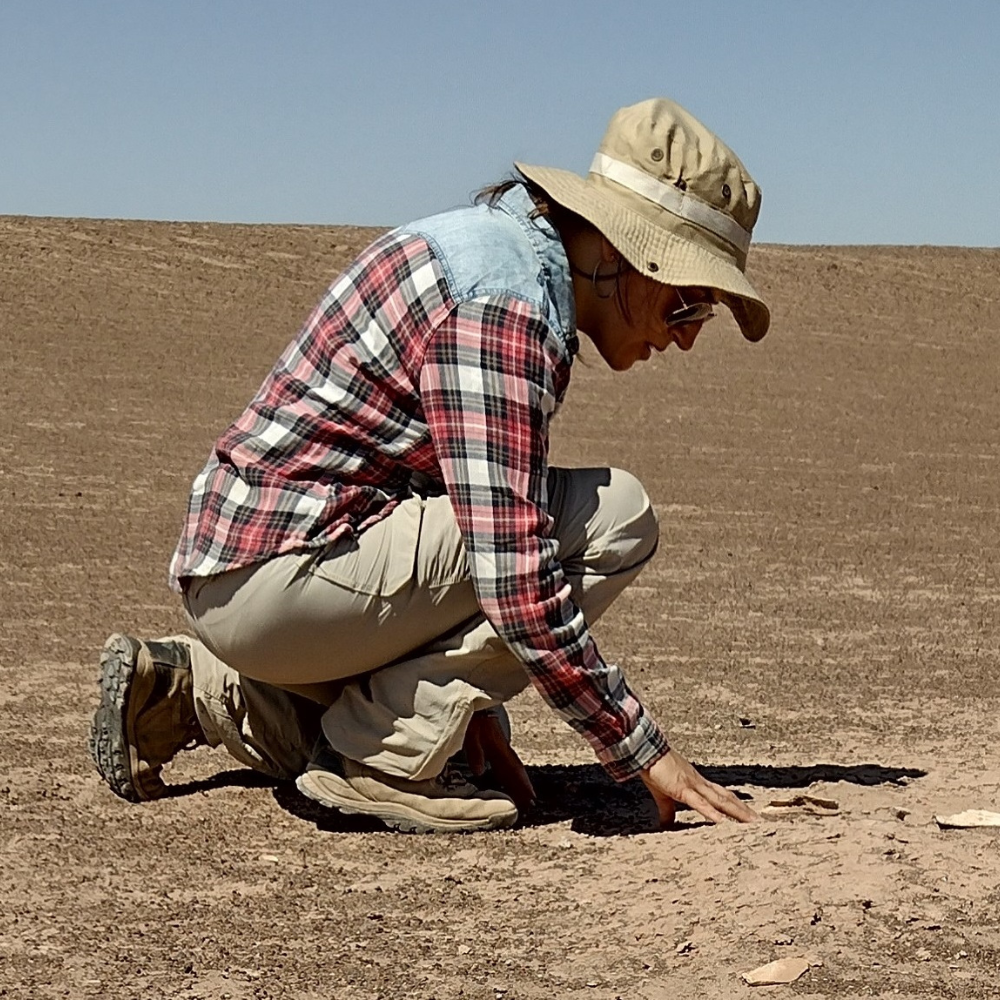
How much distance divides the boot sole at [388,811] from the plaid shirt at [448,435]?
443 mm

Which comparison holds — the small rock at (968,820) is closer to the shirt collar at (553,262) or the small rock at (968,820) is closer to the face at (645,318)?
the face at (645,318)

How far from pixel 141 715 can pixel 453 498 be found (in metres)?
1.02

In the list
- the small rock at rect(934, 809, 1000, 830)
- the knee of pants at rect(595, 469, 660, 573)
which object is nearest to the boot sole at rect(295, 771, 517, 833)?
the knee of pants at rect(595, 469, 660, 573)

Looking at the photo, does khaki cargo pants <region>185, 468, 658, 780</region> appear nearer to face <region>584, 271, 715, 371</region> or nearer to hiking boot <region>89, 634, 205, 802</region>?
hiking boot <region>89, 634, 205, 802</region>

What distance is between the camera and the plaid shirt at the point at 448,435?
10.2 feet

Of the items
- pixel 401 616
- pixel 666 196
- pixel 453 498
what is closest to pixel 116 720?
pixel 401 616

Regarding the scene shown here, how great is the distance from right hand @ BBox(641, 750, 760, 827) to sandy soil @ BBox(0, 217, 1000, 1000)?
5 cm

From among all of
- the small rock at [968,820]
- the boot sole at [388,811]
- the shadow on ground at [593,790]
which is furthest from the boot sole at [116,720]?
the small rock at [968,820]

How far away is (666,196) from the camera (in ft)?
10.7

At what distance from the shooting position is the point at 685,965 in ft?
9.05

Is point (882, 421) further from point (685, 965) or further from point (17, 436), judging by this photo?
point (685, 965)

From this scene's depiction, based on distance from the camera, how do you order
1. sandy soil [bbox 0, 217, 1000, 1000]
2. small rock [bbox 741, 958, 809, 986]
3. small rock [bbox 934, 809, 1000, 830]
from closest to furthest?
small rock [bbox 741, 958, 809, 986] → sandy soil [bbox 0, 217, 1000, 1000] → small rock [bbox 934, 809, 1000, 830]

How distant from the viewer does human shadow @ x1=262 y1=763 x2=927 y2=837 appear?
12.0ft

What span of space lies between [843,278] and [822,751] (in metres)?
16.0
